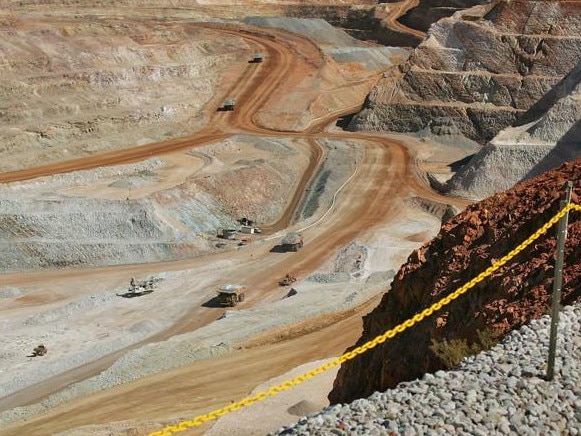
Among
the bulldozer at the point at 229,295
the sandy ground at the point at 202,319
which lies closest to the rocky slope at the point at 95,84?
the sandy ground at the point at 202,319

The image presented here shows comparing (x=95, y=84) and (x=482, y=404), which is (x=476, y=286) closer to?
(x=482, y=404)

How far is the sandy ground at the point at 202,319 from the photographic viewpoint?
2198cm

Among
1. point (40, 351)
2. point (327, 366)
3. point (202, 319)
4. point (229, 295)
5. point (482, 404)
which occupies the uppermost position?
point (327, 366)

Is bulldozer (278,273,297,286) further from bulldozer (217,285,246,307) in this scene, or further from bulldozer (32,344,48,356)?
bulldozer (32,344,48,356)

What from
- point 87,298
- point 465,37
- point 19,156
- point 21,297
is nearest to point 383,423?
point 87,298

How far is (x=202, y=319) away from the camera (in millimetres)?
30953

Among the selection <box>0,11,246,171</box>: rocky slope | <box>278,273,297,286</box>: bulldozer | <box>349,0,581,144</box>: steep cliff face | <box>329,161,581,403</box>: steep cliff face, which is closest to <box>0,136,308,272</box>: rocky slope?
<box>278,273,297,286</box>: bulldozer

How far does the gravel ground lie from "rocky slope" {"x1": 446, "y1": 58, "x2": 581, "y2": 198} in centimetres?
3414

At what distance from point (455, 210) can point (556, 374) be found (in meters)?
32.0

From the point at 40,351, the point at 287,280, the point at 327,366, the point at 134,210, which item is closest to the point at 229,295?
the point at 287,280

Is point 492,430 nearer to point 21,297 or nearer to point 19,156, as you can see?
point 21,297

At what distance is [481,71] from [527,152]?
14476 millimetres

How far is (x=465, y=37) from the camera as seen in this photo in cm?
5738

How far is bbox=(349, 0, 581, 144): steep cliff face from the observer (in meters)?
54.4
